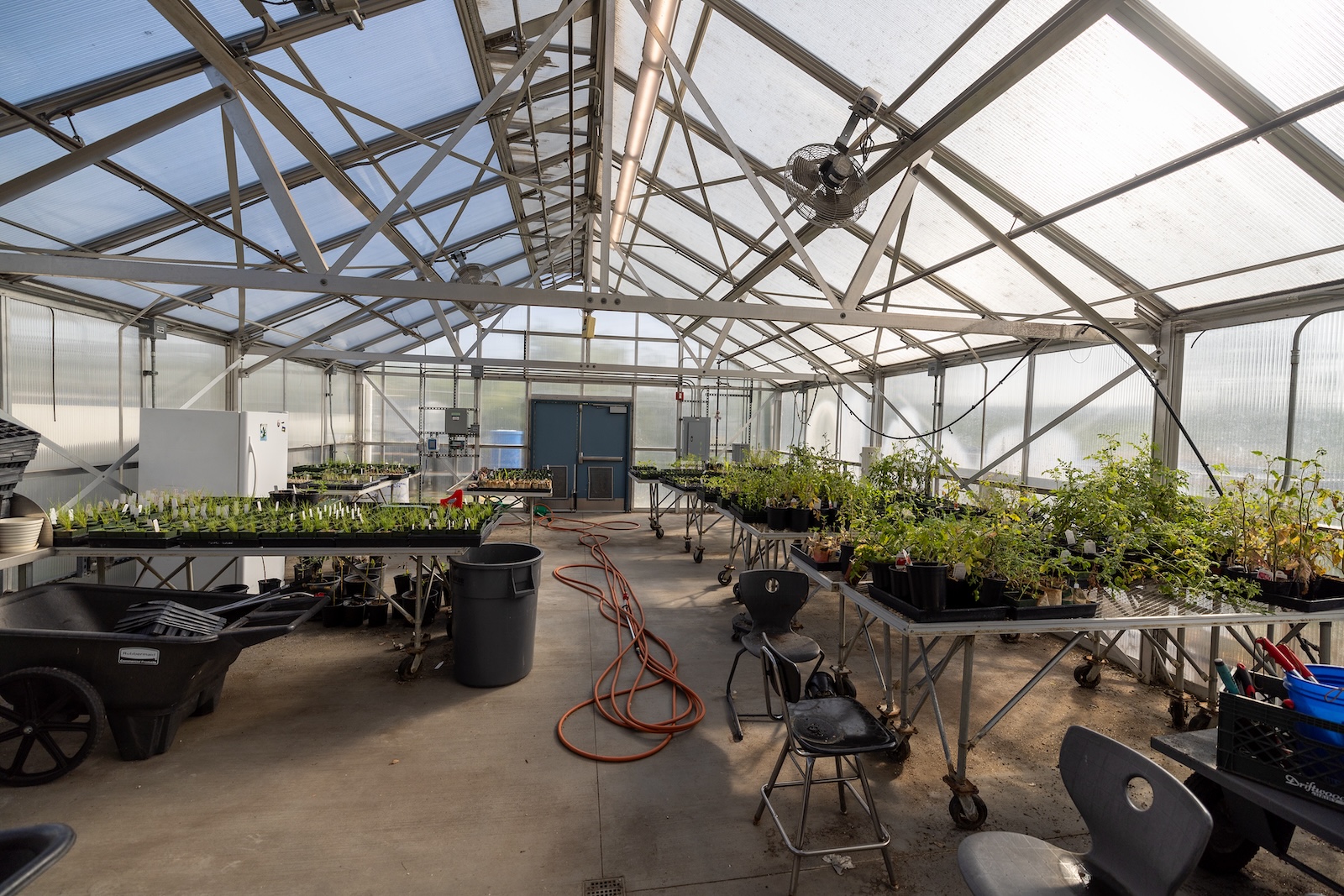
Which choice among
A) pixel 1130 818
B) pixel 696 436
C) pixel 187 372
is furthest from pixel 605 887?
A: pixel 696 436

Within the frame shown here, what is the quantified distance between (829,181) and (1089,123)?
1.39 meters

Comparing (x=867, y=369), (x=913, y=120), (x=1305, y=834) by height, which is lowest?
(x=1305, y=834)

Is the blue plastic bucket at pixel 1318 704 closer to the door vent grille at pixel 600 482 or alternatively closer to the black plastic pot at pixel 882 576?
the black plastic pot at pixel 882 576

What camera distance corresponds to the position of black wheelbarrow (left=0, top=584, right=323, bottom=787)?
2.76m

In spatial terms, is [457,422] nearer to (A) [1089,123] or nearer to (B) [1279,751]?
(A) [1089,123]

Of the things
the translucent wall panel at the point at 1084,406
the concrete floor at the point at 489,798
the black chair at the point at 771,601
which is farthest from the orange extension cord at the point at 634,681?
the translucent wall panel at the point at 1084,406

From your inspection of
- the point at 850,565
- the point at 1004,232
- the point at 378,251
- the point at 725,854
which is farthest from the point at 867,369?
the point at 725,854

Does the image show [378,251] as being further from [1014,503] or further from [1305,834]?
[1305,834]

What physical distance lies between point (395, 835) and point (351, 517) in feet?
8.54

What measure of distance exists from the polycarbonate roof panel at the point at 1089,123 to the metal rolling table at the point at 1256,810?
2.85m

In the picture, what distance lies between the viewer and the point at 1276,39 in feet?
7.90

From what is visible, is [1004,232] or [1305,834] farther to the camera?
[1004,232]

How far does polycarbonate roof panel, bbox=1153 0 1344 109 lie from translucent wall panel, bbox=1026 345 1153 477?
252 cm

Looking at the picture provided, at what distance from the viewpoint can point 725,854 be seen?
2.47 m
